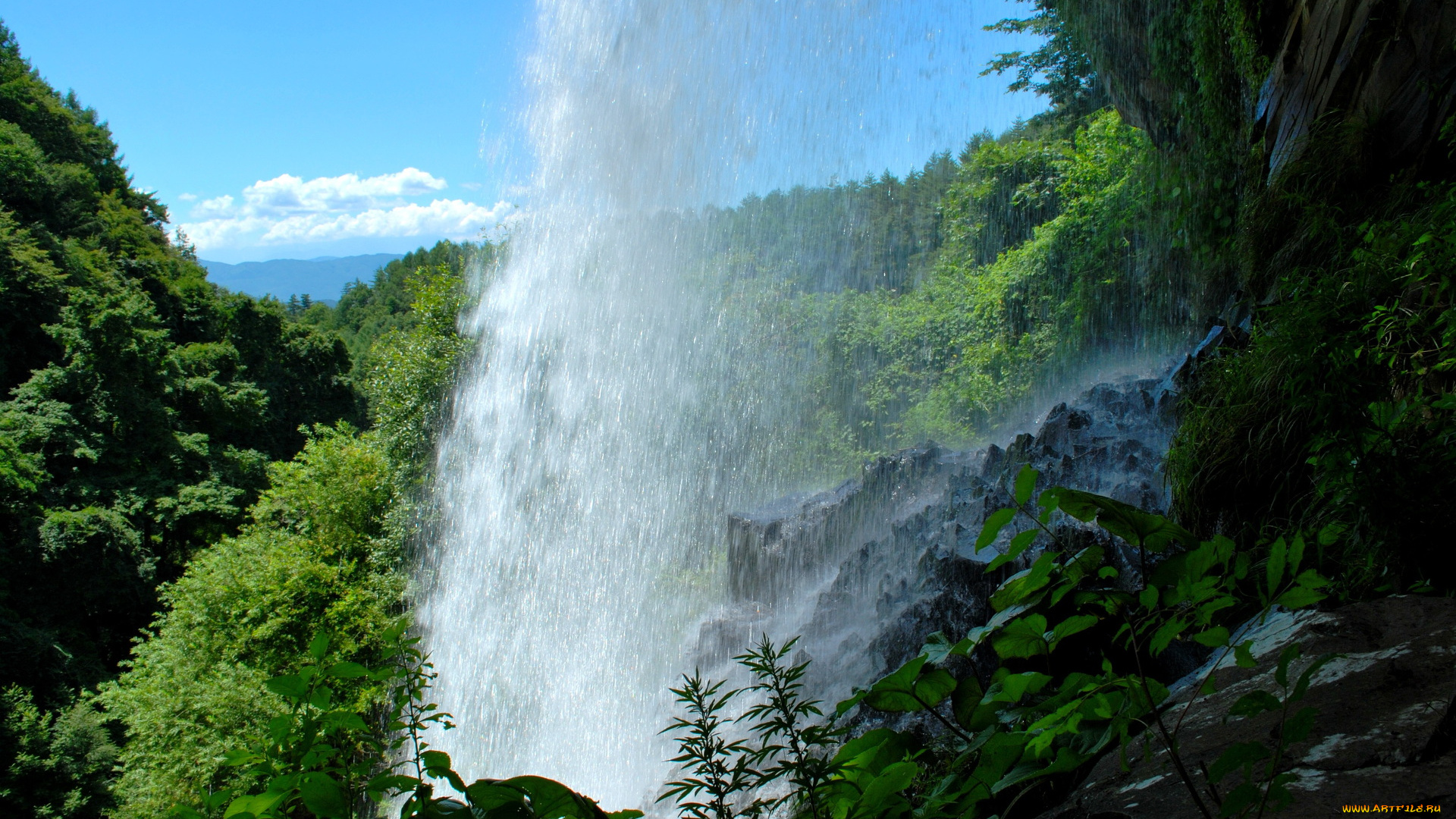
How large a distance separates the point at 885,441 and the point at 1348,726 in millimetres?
14044

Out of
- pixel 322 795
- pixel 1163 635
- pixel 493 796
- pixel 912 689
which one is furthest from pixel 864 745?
pixel 322 795

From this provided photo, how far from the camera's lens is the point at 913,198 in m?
18.9

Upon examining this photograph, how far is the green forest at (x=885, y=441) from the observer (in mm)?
1054

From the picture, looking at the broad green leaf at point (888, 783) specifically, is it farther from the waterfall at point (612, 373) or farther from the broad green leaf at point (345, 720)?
the waterfall at point (612, 373)

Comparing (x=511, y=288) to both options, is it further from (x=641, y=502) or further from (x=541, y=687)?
(x=541, y=687)

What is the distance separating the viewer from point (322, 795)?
0.85m

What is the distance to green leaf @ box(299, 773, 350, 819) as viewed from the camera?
82 centimetres

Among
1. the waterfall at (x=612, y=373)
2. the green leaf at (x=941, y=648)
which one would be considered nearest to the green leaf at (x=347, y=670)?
the green leaf at (x=941, y=648)

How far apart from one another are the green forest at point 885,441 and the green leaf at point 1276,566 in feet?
0.03

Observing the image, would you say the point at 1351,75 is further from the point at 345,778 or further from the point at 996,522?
the point at 345,778

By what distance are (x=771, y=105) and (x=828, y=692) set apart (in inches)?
425

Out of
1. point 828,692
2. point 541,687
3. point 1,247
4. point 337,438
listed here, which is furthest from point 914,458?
point 1,247

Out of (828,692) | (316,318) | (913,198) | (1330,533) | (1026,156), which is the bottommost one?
(1330,533)

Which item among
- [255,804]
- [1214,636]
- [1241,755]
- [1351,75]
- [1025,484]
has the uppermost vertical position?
[1351,75]
